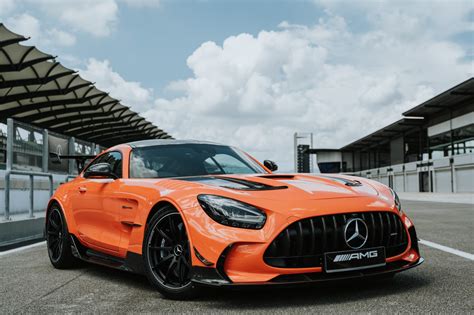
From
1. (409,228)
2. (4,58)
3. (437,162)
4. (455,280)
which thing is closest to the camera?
(409,228)

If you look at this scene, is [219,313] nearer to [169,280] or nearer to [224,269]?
[224,269]

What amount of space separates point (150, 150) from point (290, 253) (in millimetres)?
2156

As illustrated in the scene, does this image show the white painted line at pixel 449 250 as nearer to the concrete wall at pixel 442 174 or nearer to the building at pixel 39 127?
the building at pixel 39 127

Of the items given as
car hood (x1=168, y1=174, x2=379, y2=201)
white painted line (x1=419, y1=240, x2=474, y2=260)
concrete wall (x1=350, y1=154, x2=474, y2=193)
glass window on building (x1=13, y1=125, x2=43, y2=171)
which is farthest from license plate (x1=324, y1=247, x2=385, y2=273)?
concrete wall (x1=350, y1=154, x2=474, y2=193)

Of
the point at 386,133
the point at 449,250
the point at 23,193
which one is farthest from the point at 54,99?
the point at 386,133

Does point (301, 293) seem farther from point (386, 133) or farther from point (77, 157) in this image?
point (386, 133)

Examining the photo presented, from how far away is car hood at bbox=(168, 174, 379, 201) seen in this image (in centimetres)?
393

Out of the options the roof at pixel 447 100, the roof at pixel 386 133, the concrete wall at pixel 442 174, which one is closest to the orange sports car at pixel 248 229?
the roof at pixel 447 100

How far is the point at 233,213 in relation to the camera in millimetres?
3783

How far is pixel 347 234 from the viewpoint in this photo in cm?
379

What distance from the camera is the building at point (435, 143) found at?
4154 cm

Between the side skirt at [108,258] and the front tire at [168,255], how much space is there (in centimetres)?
19

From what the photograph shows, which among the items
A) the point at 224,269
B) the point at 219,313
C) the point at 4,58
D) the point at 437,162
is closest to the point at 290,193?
the point at 224,269

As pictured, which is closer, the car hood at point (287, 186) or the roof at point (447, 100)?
the car hood at point (287, 186)
